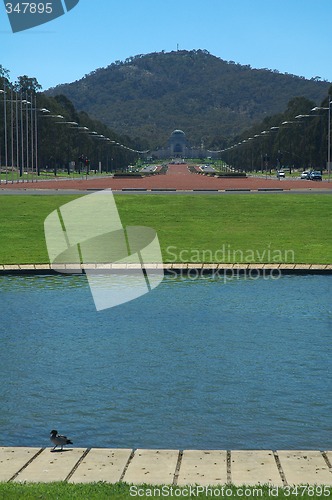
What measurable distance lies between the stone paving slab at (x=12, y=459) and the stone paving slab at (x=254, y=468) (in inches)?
71.0

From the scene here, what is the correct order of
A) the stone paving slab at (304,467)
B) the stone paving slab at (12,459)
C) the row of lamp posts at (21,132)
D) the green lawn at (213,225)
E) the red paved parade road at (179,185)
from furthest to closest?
1. the row of lamp posts at (21,132)
2. the red paved parade road at (179,185)
3. the green lawn at (213,225)
4. the stone paving slab at (12,459)
5. the stone paving slab at (304,467)

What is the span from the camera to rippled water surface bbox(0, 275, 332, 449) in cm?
917

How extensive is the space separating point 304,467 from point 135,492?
1.54 meters

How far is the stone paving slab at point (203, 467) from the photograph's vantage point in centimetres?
710

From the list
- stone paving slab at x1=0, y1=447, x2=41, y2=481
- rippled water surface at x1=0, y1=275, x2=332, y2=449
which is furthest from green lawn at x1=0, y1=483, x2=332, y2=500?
rippled water surface at x1=0, y1=275, x2=332, y2=449

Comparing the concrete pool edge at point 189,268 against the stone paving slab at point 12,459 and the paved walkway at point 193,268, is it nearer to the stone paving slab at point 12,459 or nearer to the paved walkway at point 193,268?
the paved walkway at point 193,268

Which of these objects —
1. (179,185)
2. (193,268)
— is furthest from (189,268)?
(179,185)

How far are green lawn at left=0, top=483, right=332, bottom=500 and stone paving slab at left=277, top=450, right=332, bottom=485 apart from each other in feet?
0.74

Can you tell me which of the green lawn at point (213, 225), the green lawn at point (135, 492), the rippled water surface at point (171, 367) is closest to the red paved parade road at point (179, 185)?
the green lawn at point (213, 225)

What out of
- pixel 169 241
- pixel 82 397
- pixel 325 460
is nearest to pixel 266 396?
pixel 82 397

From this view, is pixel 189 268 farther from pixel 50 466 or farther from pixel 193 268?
pixel 50 466

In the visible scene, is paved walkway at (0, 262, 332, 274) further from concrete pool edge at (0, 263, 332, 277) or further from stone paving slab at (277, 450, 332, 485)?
stone paving slab at (277, 450, 332, 485)

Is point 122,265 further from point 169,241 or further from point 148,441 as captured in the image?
point 148,441

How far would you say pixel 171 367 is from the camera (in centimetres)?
1199
